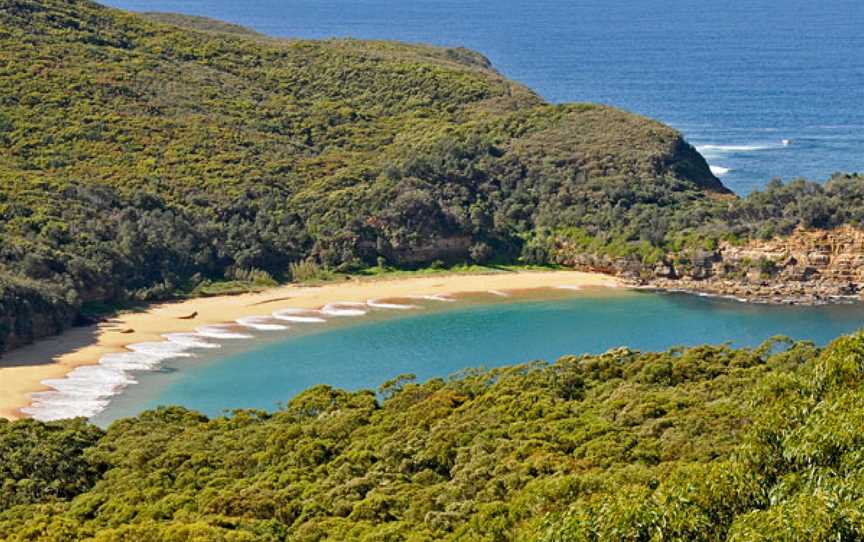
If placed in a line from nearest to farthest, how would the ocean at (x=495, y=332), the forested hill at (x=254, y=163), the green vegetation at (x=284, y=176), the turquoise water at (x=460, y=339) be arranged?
the turquoise water at (x=460, y=339) < the ocean at (x=495, y=332) < the forested hill at (x=254, y=163) < the green vegetation at (x=284, y=176)

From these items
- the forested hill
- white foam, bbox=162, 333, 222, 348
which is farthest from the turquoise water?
the forested hill

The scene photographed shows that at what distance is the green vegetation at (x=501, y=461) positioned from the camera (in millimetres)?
17719

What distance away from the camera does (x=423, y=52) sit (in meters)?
110

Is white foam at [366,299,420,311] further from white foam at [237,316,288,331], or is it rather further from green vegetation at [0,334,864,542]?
green vegetation at [0,334,864,542]

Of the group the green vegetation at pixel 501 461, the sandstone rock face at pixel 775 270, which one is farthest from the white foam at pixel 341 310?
the green vegetation at pixel 501 461

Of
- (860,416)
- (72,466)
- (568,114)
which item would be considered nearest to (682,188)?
(568,114)

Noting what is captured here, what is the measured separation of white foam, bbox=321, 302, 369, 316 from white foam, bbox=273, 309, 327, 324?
0.83 m

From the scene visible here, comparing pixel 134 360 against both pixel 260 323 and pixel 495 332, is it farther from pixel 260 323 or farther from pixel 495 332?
pixel 495 332

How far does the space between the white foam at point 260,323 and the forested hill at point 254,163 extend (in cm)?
594

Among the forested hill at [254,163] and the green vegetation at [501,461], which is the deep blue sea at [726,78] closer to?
the forested hill at [254,163]

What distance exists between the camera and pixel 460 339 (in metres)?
59.2

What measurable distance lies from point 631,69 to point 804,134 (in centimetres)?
4593

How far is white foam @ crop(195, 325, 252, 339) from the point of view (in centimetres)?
5959

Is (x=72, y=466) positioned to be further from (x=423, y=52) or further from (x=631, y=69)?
(x=631, y=69)
